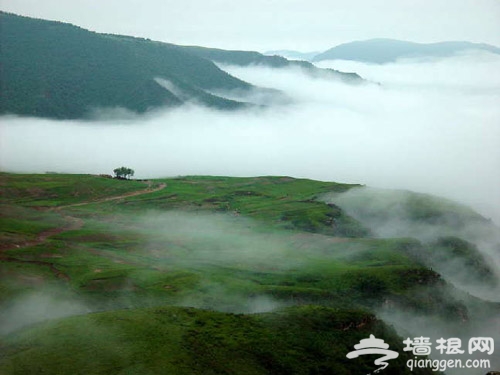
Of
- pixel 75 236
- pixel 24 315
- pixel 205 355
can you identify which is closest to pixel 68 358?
pixel 205 355

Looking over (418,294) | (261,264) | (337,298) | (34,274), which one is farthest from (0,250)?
(418,294)

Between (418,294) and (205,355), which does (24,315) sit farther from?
(418,294)

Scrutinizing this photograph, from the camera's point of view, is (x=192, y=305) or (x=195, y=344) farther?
(x=192, y=305)

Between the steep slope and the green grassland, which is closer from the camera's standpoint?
the steep slope

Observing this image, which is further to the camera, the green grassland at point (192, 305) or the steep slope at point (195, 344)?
the green grassland at point (192, 305)

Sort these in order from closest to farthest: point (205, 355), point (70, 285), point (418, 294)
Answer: point (205, 355) → point (70, 285) → point (418, 294)

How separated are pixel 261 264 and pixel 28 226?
8638 cm

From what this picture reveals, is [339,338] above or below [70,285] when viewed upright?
below

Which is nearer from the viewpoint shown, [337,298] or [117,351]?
[117,351]

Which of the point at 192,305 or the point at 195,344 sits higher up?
the point at 195,344

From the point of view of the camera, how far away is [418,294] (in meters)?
173

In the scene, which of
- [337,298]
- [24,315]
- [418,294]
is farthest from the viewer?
[418,294]

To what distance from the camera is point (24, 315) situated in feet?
388

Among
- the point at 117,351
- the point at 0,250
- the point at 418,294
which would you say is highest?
the point at 0,250
